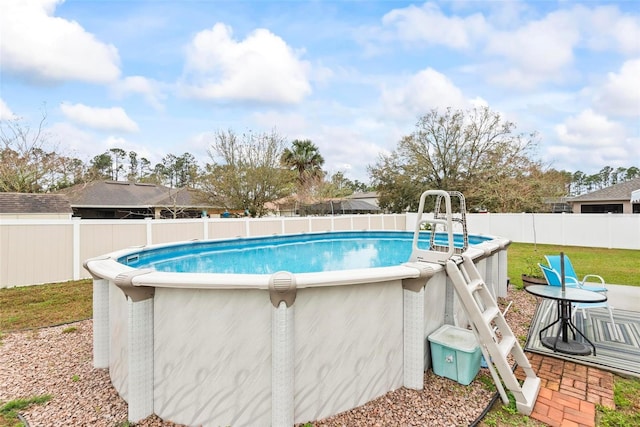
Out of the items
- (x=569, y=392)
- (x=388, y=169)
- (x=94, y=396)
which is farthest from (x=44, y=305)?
(x=388, y=169)

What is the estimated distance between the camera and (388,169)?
1005 inches

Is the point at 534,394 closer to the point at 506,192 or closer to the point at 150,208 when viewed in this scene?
the point at 506,192

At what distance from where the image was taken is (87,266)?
338 cm

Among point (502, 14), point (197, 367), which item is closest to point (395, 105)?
point (502, 14)

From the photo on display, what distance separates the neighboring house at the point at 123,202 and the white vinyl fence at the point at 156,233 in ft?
32.9

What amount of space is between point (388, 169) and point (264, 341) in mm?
24193

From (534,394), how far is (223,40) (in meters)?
11.3

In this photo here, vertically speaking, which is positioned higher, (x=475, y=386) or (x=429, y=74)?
(x=429, y=74)

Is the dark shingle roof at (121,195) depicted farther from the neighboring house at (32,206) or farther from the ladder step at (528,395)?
the ladder step at (528,395)

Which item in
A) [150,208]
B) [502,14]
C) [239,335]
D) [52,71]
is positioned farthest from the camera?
[150,208]

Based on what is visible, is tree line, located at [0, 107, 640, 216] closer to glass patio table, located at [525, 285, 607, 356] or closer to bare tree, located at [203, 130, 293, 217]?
bare tree, located at [203, 130, 293, 217]

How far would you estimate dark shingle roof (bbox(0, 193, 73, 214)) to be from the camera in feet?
43.8

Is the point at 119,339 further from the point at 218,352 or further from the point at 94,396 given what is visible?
the point at 218,352

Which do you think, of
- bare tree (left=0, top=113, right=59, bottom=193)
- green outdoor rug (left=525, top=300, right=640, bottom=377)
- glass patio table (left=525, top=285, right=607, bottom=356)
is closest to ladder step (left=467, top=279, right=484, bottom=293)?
glass patio table (left=525, top=285, right=607, bottom=356)
